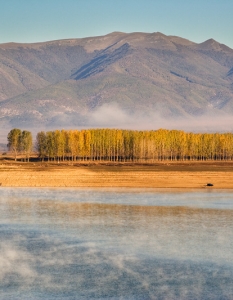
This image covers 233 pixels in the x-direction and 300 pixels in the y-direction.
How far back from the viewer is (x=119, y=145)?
182125 millimetres

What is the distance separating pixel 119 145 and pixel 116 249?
143 meters

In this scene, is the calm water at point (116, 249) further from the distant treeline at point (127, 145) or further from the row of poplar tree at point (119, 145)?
the row of poplar tree at point (119, 145)

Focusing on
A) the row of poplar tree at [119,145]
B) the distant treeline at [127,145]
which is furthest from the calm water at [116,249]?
the row of poplar tree at [119,145]

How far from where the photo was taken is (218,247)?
130ft

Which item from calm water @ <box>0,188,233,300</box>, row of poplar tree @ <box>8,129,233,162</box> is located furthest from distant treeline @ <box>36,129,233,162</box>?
calm water @ <box>0,188,233,300</box>

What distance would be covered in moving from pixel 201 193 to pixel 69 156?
11237cm

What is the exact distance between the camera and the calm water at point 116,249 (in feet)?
99.1

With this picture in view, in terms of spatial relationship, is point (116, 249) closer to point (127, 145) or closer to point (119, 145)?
point (127, 145)

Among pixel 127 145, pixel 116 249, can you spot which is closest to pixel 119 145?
pixel 127 145

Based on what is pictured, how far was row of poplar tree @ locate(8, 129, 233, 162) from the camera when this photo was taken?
560ft

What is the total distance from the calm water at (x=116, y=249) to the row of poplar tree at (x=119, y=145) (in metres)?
106

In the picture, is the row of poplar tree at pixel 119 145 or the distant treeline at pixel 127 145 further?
the row of poplar tree at pixel 119 145

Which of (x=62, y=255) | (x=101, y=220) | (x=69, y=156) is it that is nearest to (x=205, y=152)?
(x=69, y=156)

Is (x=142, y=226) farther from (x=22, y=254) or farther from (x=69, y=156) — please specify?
(x=69, y=156)
